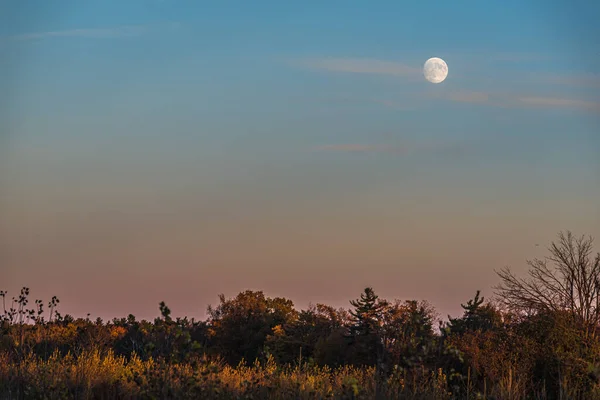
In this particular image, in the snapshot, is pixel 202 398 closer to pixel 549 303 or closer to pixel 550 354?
pixel 550 354

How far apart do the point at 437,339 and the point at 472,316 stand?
113 ft

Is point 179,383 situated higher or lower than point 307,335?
lower

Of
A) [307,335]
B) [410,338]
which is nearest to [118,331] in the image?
[307,335]

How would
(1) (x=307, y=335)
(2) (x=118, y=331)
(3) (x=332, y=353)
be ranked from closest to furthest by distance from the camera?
(3) (x=332, y=353) → (1) (x=307, y=335) → (2) (x=118, y=331)

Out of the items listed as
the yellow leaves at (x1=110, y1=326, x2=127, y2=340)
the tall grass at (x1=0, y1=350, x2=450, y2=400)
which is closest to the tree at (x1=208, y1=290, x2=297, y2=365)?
the yellow leaves at (x1=110, y1=326, x2=127, y2=340)

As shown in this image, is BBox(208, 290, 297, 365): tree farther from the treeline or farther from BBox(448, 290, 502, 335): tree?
BBox(448, 290, 502, 335): tree

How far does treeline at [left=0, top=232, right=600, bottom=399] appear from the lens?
32.7 ft

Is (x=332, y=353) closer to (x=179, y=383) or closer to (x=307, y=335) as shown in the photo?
(x=307, y=335)

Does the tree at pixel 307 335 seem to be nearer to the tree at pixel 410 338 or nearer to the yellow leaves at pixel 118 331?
the yellow leaves at pixel 118 331

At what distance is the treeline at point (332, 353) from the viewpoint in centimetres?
998

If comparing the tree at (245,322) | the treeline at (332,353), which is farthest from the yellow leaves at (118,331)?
the tree at (245,322)

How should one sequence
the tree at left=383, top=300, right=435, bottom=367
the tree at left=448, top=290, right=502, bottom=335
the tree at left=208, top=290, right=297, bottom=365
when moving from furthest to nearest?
the tree at left=208, top=290, right=297, bottom=365
the tree at left=448, top=290, right=502, bottom=335
the tree at left=383, top=300, right=435, bottom=367

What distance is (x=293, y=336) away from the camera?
45.0m

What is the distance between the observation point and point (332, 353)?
131 ft
